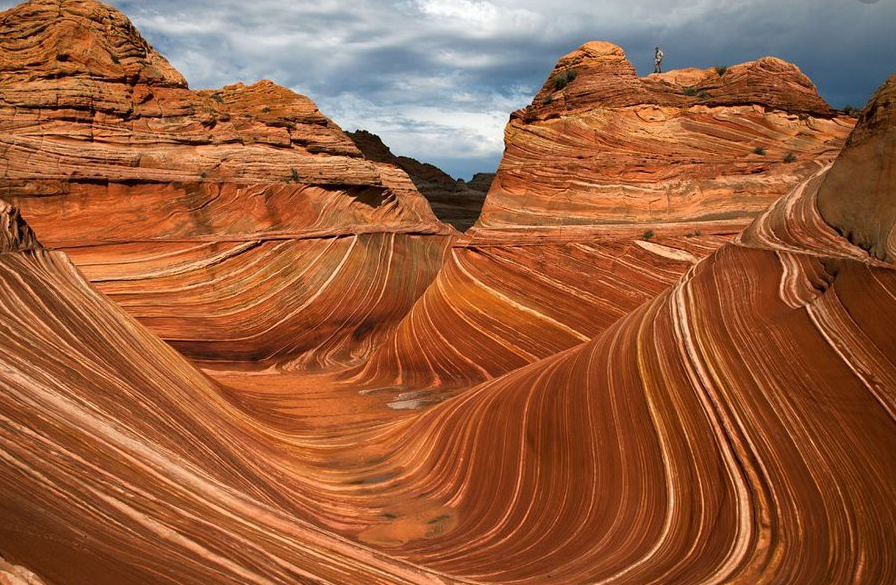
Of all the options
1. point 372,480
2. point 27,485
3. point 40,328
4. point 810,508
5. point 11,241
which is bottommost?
point 372,480

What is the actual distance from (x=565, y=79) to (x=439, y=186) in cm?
1758

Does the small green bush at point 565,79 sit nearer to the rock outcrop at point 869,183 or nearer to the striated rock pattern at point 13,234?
the rock outcrop at point 869,183

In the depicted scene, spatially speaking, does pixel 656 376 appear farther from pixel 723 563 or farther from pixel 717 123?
pixel 717 123

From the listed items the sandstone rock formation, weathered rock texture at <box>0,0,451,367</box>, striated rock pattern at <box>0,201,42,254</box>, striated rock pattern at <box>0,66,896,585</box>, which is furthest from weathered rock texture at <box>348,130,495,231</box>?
striated rock pattern at <box>0,66,896,585</box>

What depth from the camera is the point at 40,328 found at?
149 inches

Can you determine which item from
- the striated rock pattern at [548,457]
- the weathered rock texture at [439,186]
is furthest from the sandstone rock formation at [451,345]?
the weathered rock texture at [439,186]

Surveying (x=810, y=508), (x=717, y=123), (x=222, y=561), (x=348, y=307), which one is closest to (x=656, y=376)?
(x=810, y=508)

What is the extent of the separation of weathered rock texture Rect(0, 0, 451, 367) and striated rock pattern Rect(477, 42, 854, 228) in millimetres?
3032

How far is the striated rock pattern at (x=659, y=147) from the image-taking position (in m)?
9.23

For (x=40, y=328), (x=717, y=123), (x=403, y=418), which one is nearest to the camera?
(x=40, y=328)

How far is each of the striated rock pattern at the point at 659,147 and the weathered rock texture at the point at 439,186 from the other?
1371 centimetres

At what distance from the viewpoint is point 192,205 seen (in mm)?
10977

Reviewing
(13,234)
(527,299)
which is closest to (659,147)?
(527,299)

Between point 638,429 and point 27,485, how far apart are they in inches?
122
